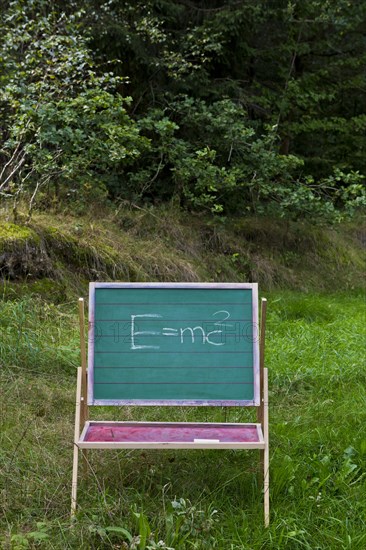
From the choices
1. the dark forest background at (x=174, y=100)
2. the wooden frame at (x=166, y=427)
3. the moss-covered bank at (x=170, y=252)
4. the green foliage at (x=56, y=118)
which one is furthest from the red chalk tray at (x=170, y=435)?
the green foliage at (x=56, y=118)

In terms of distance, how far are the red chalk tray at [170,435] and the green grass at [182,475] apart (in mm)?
220

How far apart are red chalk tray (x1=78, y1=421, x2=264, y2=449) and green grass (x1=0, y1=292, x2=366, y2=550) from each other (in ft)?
0.72

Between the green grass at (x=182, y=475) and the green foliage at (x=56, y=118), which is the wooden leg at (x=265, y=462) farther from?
the green foliage at (x=56, y=118)

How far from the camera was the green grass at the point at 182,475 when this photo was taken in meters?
3.29

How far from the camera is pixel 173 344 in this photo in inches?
158

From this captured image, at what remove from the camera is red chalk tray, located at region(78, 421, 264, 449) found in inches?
140

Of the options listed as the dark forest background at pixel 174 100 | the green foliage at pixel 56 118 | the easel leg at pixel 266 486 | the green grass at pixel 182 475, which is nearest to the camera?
the green grass at pixel 182 475

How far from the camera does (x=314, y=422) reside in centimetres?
479

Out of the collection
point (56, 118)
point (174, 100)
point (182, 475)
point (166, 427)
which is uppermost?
point (56, 118)

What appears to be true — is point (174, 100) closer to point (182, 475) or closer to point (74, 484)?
point (182, 475)

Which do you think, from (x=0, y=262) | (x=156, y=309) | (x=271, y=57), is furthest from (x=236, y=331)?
(x=271, y=57)

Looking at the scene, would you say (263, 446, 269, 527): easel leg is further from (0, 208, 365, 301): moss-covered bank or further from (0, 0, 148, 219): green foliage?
(0, 0, 148, 219): green foliage

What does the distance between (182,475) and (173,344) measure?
2.39 ft

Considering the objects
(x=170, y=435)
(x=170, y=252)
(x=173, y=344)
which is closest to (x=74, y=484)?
(x=170, y=435)
